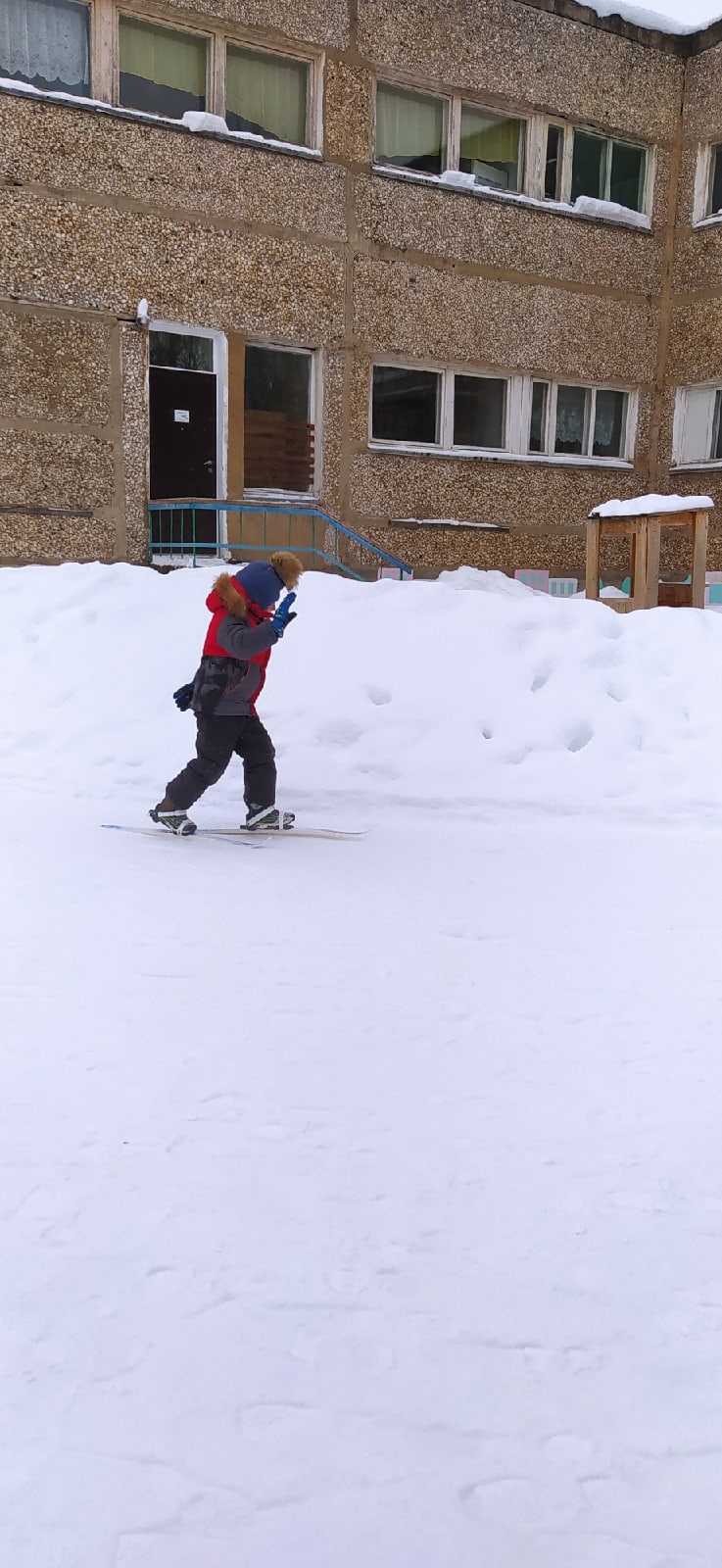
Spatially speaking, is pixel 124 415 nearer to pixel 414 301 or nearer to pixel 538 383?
pixel 414 301

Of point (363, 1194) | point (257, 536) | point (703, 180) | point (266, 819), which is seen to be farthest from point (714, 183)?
point (363, 1194)

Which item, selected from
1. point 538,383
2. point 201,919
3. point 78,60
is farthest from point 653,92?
point 201,919

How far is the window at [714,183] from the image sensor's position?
1366 centimetres

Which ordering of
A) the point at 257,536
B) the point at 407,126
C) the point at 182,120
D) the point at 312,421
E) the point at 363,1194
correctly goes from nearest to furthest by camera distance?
the point at 363,1194 < the point at 182,120 < the point at 257,536 < the point at 312,421 < the point at 407,126

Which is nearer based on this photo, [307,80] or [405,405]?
[307,80]

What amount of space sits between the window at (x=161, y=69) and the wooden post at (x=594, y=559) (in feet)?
18.1

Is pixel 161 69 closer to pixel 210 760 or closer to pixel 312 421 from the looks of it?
pixel 312 421

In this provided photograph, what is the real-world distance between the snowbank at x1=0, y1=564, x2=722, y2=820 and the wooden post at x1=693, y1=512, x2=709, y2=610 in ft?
4.89

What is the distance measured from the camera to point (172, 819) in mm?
5230

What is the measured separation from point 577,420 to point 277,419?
163 inches

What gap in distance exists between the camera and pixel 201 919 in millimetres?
4012

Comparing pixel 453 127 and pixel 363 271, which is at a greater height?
pixel 453 127

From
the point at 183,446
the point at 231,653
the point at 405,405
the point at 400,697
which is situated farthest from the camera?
the point at 405,405

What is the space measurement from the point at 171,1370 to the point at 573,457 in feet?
42.6
